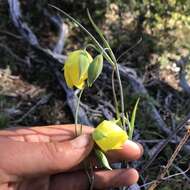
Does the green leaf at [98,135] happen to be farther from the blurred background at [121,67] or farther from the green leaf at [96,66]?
the blurred background at [121,67]

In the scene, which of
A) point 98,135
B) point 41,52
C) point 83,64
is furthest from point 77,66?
point 41,52

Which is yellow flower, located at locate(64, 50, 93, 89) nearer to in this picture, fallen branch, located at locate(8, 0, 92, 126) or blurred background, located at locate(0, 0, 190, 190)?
blurred background, located at locate(0, 0, 190, 190)

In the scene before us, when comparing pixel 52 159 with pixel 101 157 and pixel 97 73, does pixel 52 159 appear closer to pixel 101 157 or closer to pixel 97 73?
pixel 101 157

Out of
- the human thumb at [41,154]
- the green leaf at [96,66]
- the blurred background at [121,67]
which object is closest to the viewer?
the green leaf at [96,66]

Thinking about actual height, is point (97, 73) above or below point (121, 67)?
above

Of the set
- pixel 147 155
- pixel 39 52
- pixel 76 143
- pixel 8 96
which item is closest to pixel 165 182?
→ pixel 147 155

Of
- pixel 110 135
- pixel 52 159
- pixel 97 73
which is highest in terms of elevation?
pixel 97 73

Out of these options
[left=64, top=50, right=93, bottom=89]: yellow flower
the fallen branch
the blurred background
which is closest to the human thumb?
[left=64, top=50, right=93, bottom=89]: yellow flower

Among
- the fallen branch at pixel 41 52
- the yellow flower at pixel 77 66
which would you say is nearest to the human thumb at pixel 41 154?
the yellow flower at pixel 77 66
